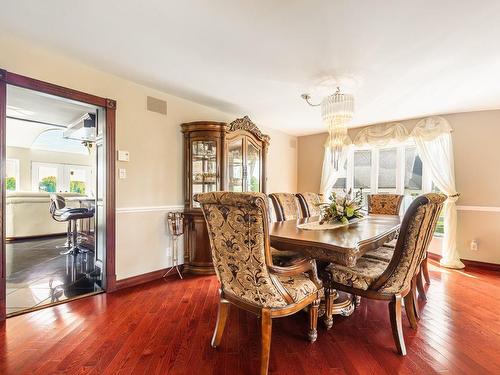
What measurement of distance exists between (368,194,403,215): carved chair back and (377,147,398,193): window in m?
0.94

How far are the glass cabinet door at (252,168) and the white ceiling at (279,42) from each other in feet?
3.27

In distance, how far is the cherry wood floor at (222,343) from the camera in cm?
Result: 156

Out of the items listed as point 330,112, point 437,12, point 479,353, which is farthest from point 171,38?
point 479,353

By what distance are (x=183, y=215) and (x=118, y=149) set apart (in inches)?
44.2

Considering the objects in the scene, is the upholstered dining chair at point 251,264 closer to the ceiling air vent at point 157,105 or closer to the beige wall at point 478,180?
the ceiling air vent at point 157,105

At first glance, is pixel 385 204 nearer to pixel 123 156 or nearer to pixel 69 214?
pixel 123 156

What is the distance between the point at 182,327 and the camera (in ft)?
6.59

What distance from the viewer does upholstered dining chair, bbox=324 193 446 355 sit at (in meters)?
1.61

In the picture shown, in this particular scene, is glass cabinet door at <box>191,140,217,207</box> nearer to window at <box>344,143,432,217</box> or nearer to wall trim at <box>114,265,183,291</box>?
wall trim at <box>114,265,183,291</box>

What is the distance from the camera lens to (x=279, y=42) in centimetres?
201

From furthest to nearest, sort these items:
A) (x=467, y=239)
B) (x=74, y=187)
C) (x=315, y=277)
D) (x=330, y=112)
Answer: (x=74, y=187) < (x=467, y=239) < (x=330, y=112) < (x=315, y=277)

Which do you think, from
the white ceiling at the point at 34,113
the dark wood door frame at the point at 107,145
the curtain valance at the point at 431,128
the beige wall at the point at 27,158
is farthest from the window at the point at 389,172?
the beige wall at the point at 27,158

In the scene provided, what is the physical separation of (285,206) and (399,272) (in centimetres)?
→ 160

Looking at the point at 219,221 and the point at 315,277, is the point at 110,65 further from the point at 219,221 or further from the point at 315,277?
the point at 315,277
